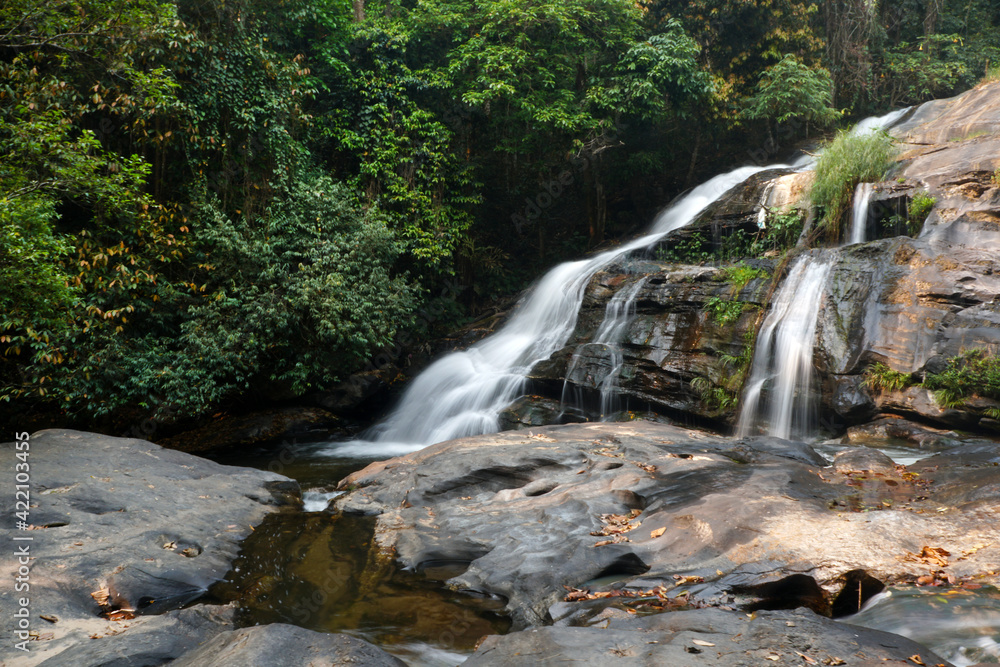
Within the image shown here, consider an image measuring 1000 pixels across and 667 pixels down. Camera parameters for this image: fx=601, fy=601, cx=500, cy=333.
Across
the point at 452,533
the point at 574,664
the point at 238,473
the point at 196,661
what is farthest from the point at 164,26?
the point at 574,664

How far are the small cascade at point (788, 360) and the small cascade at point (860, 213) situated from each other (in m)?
1.35

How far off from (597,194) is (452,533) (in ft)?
43.7

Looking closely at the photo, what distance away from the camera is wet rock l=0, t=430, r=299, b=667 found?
368cm

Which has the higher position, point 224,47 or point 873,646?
point 224,47

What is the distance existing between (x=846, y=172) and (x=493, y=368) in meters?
7.24

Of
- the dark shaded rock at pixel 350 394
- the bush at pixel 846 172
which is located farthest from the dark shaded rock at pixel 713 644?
the dark shaded rock at pixel 350 394

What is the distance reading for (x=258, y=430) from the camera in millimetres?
11102

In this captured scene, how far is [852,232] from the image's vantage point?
33.8ft

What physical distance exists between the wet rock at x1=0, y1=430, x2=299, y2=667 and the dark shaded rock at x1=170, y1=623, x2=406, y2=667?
1.23 ft

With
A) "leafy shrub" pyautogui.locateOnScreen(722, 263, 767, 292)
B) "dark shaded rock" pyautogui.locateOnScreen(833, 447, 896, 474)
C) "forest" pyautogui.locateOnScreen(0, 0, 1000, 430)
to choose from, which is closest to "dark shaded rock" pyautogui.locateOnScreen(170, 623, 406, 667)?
"dark shaded rock" pyautogui.locateOnScreen(833, 447, 896, 474)

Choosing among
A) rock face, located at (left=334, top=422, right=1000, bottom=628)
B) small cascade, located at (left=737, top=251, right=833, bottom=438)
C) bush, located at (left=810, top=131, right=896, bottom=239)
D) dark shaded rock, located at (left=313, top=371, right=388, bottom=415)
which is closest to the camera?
rock face, located at (left=334, top=422, right=1000, bottom=628)

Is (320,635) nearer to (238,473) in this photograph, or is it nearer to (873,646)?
(873,646)

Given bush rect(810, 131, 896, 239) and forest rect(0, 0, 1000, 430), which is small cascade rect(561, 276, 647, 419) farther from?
forest rect(0, 0, 1000, 430)

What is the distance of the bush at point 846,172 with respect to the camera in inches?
411
